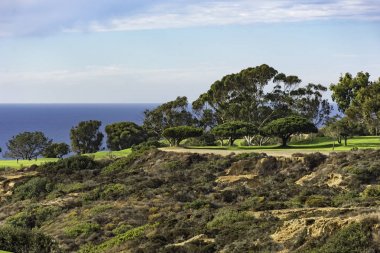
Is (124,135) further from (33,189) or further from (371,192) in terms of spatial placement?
(371,192)

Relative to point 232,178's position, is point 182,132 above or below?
above

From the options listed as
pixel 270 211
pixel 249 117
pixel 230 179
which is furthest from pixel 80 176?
pixel 249 117

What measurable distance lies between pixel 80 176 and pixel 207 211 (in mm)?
19589

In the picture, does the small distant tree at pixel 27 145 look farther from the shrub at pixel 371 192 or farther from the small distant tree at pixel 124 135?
the shrub at pixel 371 192

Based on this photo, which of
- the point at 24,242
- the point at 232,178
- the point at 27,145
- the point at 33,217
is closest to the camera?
the point at 24,242

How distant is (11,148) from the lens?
78.9 metres

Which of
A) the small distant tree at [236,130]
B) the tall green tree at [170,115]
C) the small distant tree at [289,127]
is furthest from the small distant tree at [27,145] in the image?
the small distant tree at [289,127]

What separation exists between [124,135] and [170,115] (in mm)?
8847

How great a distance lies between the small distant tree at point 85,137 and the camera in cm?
8006

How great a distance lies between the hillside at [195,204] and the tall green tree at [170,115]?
2427cm

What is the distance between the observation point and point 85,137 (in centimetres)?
8081

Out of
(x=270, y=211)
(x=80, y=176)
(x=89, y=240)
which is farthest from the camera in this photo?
(x=80, y=176)

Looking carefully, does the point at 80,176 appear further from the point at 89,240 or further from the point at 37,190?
the point at 89,240

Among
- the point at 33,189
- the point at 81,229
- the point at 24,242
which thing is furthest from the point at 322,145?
the point at 24,242
